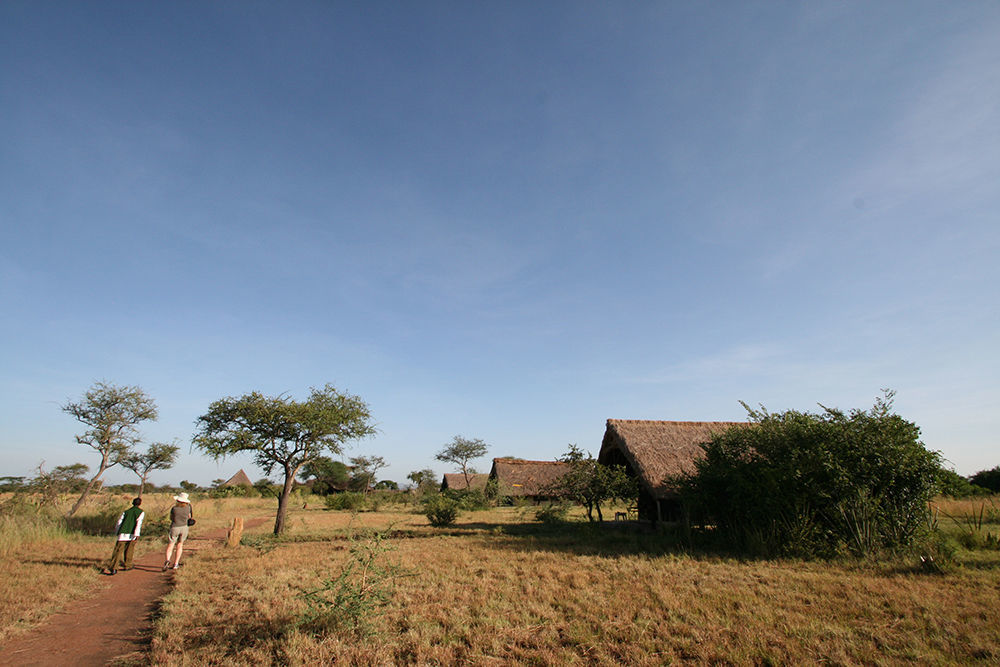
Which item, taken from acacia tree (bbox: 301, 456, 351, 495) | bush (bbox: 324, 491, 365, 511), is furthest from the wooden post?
acacia tree (bbox: 301, 456, 351, 495)

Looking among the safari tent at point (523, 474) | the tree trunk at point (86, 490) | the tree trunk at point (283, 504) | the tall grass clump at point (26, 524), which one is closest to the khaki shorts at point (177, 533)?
the tall grass clump at point (26, 524)

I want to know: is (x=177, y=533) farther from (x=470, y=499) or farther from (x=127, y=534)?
(x=470, y=499)

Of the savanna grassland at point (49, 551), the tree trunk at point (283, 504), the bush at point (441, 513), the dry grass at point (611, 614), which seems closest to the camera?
the dry grass at point (611, 614)

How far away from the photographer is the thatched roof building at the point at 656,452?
608 inches

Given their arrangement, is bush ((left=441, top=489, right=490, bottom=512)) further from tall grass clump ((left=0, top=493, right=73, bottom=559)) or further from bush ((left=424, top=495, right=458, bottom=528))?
tall grass clump ((left=0, top=493, right=73, bottom=559))

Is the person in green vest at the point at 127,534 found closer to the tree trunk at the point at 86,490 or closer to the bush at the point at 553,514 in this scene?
the tree trunk at the point at 86,490

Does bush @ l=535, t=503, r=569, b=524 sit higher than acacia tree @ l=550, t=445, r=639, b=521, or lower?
lower

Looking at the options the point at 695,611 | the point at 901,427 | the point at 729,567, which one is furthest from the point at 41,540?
the point at 901,427

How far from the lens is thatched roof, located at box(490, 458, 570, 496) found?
38062 millimetres

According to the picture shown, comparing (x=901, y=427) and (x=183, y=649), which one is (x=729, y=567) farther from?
(x=183, y=649)

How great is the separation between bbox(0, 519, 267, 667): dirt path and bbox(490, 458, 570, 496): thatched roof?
30.5m

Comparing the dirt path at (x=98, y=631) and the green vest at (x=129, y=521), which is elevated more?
the green vest at (x=129, y=521)

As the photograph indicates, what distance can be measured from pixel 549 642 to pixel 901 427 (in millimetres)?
10911

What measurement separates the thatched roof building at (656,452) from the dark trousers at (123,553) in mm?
14669
